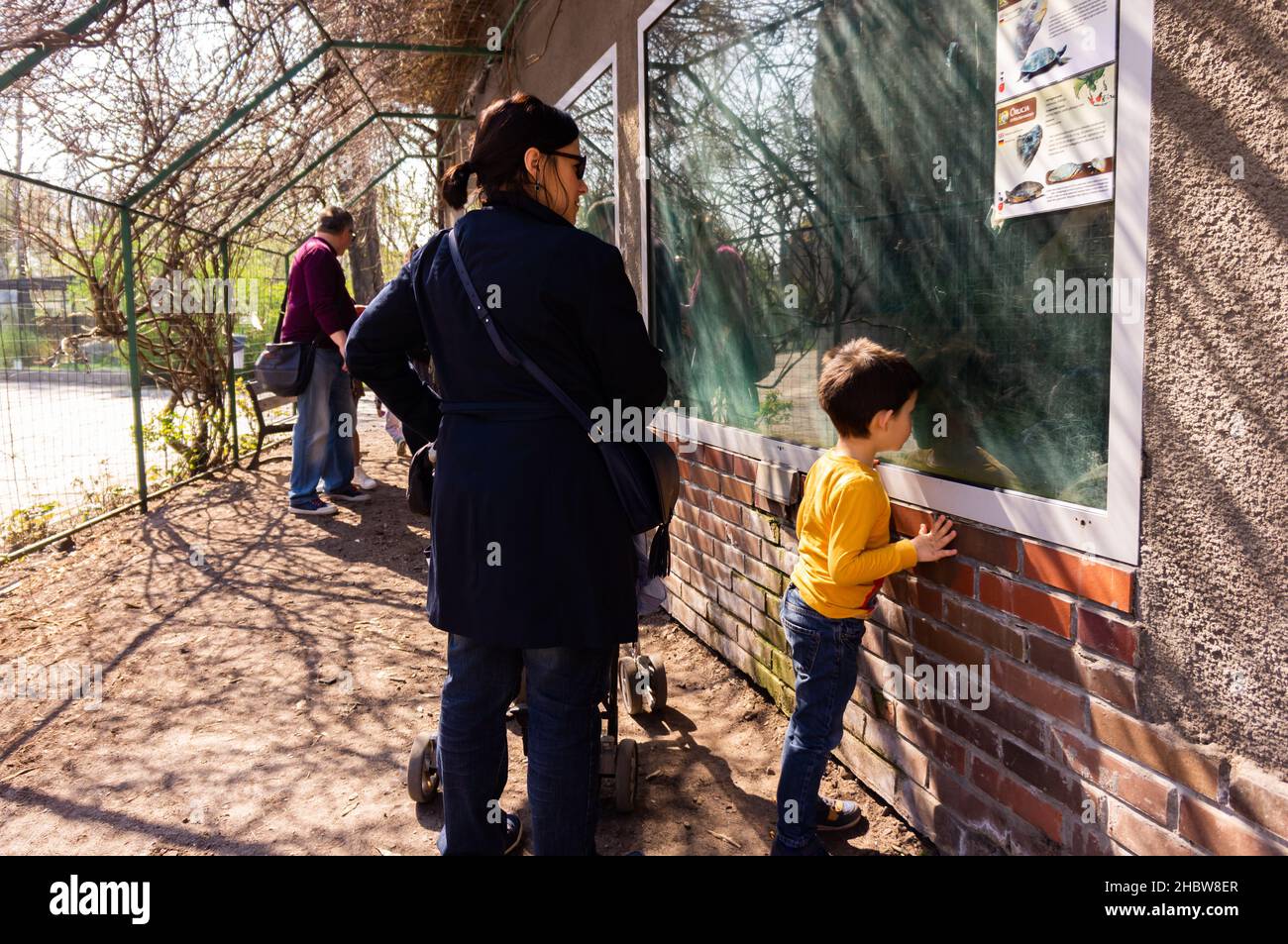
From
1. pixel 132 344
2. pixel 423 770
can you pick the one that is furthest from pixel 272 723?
pixel 132 344

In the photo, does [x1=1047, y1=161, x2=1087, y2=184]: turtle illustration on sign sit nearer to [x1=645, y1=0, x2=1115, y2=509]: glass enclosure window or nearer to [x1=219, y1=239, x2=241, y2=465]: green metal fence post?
[x1=645, y1=0, x2=1115, y2=509]: glass enclosure window

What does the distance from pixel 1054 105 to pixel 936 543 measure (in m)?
1.05

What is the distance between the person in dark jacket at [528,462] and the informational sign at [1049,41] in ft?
3.24

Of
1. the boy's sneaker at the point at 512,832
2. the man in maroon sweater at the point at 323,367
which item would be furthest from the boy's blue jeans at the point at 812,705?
the man in maroon sweater at the point at 323,367

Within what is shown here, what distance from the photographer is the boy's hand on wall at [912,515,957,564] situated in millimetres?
2400

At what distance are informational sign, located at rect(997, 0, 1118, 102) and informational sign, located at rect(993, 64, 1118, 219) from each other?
1.0 inches

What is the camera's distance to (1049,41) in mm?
2012

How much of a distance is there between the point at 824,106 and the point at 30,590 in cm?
502

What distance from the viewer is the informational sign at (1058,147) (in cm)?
189

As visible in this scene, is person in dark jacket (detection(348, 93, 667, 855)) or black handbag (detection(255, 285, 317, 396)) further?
black handbag (detection(255, 285, 317, 396))

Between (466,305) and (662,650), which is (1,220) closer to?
(662,650)

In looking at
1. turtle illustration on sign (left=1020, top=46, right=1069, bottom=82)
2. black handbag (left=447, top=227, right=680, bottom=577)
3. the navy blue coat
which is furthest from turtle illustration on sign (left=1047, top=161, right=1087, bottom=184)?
black handbag (left=447, top=227, right=680, bottom=577)

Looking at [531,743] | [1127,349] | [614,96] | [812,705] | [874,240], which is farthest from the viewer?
[614,96]

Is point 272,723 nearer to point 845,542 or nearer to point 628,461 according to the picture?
point 628,461
